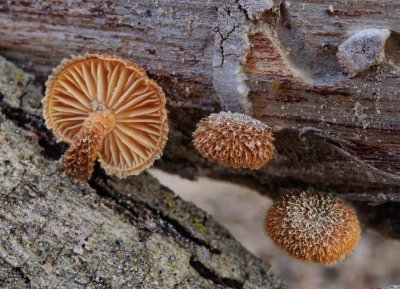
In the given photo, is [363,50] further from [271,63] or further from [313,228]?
[313,228]

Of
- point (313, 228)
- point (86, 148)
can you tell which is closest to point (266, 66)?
point (313, 228)

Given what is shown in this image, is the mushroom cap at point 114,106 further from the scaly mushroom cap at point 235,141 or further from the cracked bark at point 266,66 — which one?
the scaly mushroom cap at point 235,141

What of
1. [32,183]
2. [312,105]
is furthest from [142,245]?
[312,105]

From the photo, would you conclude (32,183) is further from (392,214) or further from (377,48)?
(392,214)

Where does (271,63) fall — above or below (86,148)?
above

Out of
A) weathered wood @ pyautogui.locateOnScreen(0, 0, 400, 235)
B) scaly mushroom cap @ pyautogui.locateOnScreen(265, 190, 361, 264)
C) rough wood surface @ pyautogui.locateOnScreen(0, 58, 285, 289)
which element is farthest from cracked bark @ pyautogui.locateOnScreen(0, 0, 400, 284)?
scaly mushroom cap @ pyautogui.locateOnScreen(265, 190, 361, 264)

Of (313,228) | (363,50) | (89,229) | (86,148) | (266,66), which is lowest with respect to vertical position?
(89,229)

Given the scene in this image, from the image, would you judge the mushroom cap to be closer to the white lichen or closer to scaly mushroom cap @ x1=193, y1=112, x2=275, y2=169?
scaly mushroom cap @ x1=193, y1=112, x2=275, y2=169
